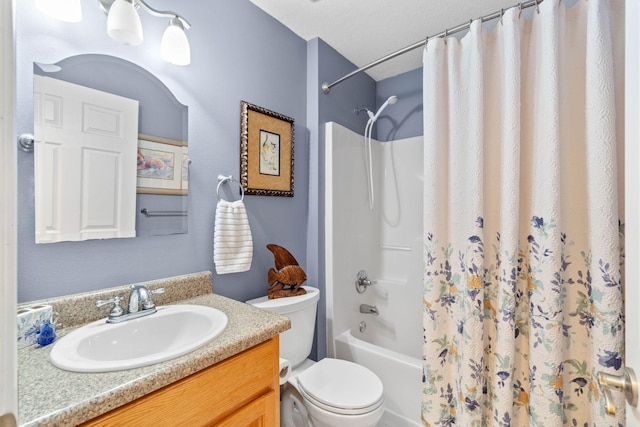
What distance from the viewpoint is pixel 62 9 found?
3.00 ft

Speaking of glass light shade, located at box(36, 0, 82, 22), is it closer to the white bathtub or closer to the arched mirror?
the arched mirror

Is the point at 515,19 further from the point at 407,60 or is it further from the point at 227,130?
the point at 227,130

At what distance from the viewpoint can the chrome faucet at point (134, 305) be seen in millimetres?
986

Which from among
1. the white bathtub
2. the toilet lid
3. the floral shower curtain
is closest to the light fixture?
the floral shower curtain

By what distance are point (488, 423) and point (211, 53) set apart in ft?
6.95

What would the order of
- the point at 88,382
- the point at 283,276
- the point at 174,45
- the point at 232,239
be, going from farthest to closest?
1. the point at 283,276
2. the point at 232,239
3. the point at 174,45
4. the point at 88,382

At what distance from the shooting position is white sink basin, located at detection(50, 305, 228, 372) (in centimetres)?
71

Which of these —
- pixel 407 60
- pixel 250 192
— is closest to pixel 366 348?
pixel 250 192

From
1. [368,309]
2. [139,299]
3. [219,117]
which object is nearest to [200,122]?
[219,117]

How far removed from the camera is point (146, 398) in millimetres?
672

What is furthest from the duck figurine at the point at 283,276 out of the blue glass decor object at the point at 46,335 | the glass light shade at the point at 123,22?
the glass light shade at the point at 123,22

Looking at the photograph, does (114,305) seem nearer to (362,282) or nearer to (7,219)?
(7,219)

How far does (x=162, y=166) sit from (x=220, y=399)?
3.00ft

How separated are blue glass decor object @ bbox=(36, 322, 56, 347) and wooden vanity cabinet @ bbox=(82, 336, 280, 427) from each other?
389 millimetres
